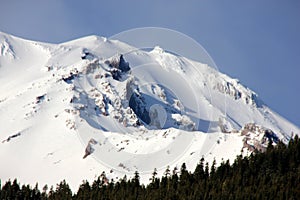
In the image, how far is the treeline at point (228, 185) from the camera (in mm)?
156225

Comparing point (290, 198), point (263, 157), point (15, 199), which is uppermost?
point (263, 157)

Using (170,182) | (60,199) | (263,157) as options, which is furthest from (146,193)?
(263,157)

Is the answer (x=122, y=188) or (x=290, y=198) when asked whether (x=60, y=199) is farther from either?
(x=290, y=198)

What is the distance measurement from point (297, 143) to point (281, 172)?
17944 mm

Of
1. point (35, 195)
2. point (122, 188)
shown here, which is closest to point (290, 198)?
point (122, 188)

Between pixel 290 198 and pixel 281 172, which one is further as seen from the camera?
pixel 281 172

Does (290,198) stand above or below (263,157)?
below

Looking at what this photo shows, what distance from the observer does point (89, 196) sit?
180 metres

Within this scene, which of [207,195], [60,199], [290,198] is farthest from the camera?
[60,199]

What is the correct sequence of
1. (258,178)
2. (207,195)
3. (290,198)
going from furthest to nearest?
(258,178), (207,195), (290,198)

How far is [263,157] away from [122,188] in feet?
126

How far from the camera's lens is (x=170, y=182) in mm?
183000

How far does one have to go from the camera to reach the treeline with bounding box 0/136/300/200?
156 m

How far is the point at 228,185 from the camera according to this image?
540 ft
